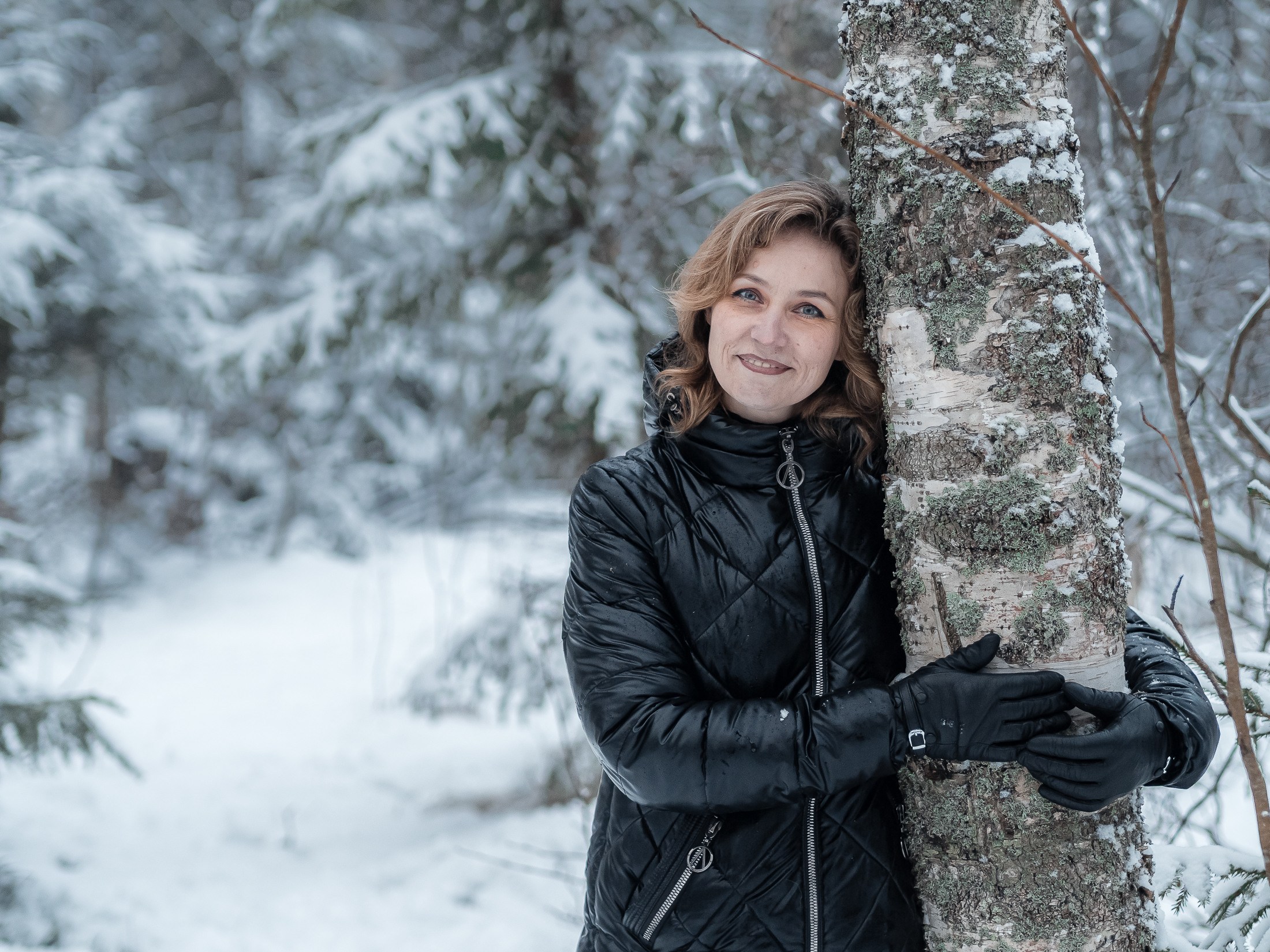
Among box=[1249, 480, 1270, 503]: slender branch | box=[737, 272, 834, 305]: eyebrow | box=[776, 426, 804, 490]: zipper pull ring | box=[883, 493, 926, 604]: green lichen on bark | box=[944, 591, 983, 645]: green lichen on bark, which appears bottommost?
box=[944, 591, 983, 645]: green lichen on bark

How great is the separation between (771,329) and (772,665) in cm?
57

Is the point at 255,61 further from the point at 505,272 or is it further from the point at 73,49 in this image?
the point at 505,272

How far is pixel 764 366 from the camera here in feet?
4.99

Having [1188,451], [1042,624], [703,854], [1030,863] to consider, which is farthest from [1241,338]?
[703,854]

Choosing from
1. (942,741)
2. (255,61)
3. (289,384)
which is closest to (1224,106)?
(942,741)

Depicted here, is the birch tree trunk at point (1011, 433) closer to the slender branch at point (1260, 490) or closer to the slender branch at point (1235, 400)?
the slender branch at point (1235, 400)

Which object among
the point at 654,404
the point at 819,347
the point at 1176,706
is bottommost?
the point at 1176,706

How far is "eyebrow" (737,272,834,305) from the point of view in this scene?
152 centimetres

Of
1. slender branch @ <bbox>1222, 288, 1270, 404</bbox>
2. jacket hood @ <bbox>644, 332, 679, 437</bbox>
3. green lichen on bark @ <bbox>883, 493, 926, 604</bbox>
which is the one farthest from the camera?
jacket hood @ <bbox>644, 332, 679, 437</bbox>

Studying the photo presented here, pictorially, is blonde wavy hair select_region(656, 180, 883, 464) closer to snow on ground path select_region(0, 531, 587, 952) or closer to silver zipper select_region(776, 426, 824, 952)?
silver zipper select_region(776, 426, 824, 952)

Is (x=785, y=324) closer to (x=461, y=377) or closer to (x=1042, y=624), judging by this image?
(x=1042, y=624)

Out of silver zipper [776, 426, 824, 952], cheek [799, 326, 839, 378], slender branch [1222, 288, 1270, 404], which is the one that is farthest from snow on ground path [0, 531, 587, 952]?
slender branch [1222, 288, 1270, 404]

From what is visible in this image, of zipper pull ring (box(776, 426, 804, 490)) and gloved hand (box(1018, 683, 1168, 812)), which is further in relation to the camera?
zipper pull ring (box(776, 426, 804, 490))

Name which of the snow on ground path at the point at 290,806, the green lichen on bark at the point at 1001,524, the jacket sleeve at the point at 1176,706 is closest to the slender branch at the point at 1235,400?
the green lichen on bark at the point at 1001,524
